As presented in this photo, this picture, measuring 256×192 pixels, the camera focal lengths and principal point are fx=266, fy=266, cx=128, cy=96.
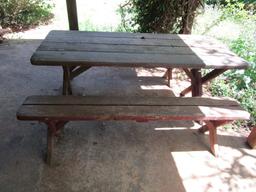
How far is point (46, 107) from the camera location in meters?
2.34

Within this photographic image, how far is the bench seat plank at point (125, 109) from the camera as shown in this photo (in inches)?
89.6

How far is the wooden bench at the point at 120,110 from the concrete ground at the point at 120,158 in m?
0.26

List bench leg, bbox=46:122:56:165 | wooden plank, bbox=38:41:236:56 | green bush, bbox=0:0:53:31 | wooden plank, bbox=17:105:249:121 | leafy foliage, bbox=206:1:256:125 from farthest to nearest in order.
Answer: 1. green bush, bbox=0:0:53:31
2. leafy foliage, bbox=206:1:256:125
3. wooden plank, bbox=38:41:236:56
4. bench leg, bbox=46:122:56:165
5. wooden plank, bbox=17:105:249:121

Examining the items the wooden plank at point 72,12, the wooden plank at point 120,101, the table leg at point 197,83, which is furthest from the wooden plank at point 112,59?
the wooden plank at point 72,12

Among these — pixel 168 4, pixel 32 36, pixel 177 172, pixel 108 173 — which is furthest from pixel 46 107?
pixel 32 36

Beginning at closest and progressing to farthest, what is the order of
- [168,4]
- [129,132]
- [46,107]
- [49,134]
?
1. [46,107]
2. [49,134]
3. [129,132]
4. [168,4]

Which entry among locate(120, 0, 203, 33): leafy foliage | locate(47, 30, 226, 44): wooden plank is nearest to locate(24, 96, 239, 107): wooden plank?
locate(47, 30, 226, 44): wooden plank

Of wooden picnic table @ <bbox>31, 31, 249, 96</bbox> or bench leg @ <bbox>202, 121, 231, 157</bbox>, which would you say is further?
bench leg @ <bbox>202, 121, 231, 157</bbox>

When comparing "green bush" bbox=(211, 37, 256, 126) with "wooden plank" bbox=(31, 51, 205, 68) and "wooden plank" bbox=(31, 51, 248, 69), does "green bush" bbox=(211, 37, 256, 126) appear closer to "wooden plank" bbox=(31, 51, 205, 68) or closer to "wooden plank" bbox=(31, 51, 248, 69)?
"wooden plank" bbox=(31, 51, 248, 69)

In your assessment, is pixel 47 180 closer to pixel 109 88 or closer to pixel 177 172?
pixel 177 172

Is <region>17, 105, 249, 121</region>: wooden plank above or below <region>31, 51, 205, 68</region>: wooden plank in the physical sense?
below

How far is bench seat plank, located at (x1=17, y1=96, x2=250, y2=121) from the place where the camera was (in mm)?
2275

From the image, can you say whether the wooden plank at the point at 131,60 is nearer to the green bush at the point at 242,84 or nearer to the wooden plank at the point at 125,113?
the wooden plank at the point at 125,113

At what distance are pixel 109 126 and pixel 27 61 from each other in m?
2.46
